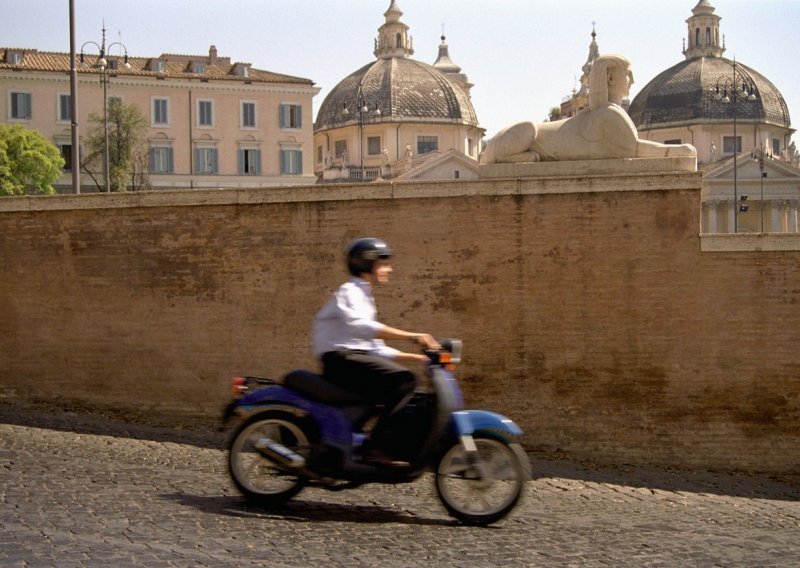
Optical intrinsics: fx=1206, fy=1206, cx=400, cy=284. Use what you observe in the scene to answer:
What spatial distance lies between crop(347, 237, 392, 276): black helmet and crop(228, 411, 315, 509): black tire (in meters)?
1.10

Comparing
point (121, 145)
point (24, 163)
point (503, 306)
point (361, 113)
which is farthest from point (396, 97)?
point (503, 306)

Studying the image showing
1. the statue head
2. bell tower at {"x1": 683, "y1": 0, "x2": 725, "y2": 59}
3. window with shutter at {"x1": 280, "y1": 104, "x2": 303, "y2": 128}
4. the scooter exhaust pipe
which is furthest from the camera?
bell tower at {"x1": 683, "y1": 0, "x2": 725, "y2": 59}

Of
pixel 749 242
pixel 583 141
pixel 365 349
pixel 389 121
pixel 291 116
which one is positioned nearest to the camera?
pixel 365 349

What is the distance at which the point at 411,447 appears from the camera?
7.96 metres

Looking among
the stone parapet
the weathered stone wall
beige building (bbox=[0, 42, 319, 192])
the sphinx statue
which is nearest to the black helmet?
the weathered stone wall

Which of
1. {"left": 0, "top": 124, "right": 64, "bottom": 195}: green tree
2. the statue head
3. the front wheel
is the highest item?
{"left": 0, "top": 124, "right": 64, "bottom": 195}: green tree

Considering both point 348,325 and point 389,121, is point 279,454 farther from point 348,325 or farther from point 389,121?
point 389,121

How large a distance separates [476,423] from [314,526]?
1.26 meters

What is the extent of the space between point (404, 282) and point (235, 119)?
44925mm

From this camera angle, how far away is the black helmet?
804cm

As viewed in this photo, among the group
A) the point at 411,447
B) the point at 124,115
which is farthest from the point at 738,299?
the point at 124,115

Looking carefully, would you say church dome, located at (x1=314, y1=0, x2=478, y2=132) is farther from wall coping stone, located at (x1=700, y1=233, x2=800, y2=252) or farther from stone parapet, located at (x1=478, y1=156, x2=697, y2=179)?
wall coping stone, located at (x1=700, y1=233, x2=800, y2=252)

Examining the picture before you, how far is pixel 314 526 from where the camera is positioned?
7.75 meters

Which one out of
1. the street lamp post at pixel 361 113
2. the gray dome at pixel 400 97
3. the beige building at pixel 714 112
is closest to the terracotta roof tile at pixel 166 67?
the street lamp post at pixel 361 113
